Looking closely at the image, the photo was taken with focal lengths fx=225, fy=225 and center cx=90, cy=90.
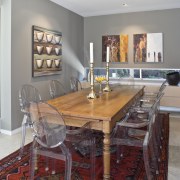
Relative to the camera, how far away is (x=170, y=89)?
17.3 feet

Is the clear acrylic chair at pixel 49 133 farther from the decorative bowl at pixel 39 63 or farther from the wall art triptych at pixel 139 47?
the wall art triptych at pixel 139 47

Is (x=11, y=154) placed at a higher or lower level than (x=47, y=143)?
lower

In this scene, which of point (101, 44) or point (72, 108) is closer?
point (72, 108)

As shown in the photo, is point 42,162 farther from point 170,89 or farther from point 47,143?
point 170,89

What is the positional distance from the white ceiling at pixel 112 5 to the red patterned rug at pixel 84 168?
3480mm

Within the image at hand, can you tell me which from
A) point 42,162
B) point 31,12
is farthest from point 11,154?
point 31,12

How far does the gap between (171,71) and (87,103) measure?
3654 millimetres

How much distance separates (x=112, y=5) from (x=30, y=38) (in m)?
2.31

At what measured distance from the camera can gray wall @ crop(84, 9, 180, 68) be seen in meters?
5.57

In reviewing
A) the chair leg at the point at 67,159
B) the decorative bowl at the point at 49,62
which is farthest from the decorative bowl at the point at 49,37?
the chair leg at the point at 67,159

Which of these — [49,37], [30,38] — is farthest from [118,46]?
[30,38]

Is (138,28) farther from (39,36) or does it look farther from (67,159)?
(67,159)

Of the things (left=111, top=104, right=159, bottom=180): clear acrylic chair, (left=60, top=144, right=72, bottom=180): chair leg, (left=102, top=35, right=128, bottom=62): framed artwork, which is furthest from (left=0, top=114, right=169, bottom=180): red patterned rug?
(left=102, top=35, right=128, bottom=62): framed artwork

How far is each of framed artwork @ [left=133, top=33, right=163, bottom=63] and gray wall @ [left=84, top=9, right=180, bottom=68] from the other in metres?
0.10
